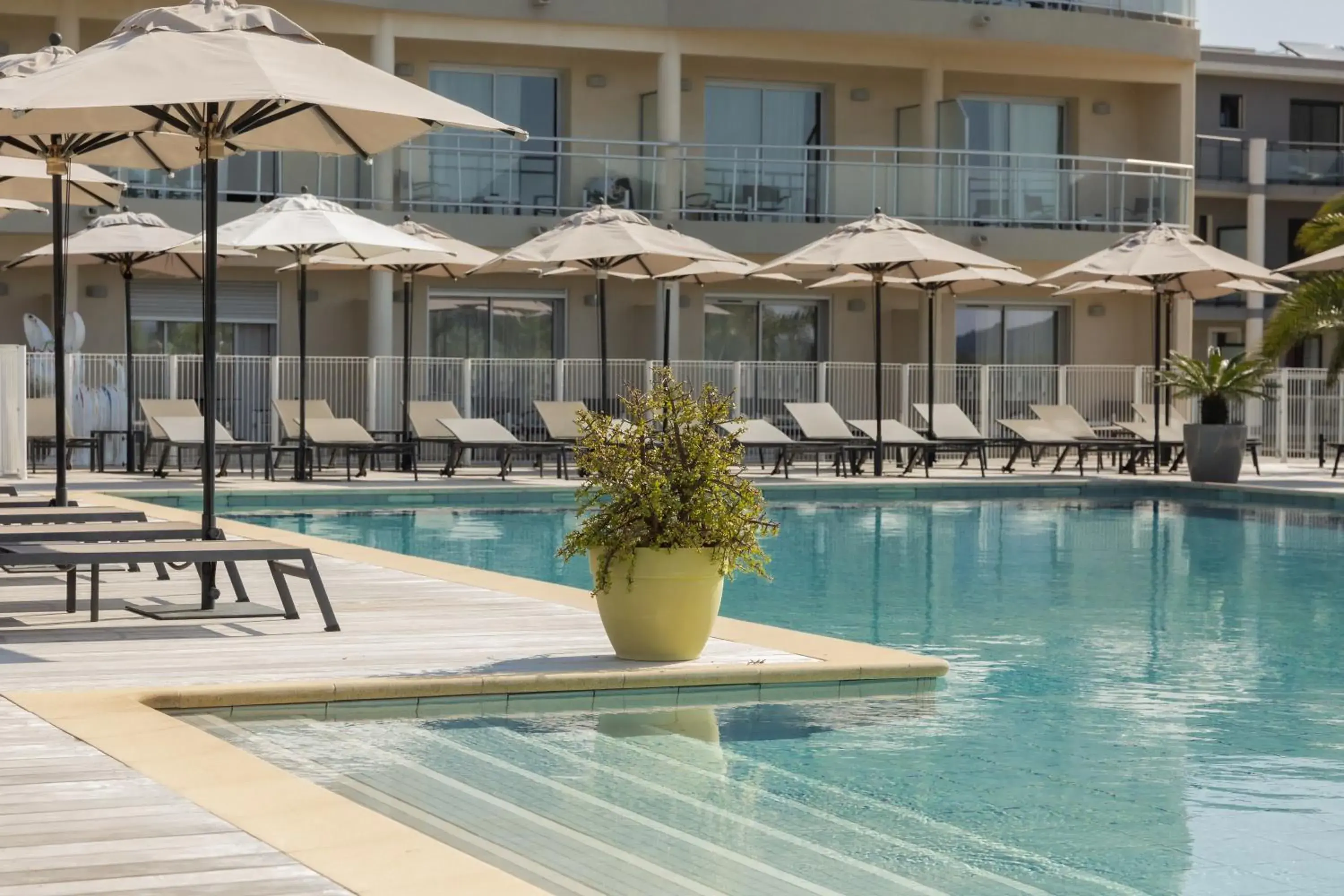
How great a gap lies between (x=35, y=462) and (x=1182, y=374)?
13.8 m

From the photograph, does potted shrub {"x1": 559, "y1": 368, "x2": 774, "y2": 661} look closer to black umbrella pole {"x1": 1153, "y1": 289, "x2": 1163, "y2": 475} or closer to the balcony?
black umbrella pole {"x1": 1153, "y1": 289, "x2": 1163, "y2": 475}

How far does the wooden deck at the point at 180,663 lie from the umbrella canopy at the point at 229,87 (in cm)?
224

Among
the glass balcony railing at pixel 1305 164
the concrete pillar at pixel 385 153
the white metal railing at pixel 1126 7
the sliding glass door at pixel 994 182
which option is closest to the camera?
the concrete pillar at pixel 385 153

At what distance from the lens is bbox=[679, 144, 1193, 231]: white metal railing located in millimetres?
27703

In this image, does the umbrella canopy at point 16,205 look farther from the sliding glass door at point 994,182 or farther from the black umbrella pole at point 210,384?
the sliding glass door at point 994,182

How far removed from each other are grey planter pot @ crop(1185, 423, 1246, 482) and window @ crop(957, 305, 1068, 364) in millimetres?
7840

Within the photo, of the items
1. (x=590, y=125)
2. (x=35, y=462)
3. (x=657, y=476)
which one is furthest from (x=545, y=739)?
(x=590, y=125)

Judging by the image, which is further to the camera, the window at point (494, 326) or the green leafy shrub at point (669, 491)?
the window at point (494, 326)

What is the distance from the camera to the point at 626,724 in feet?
22.7

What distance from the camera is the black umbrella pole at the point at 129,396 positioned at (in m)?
21.7

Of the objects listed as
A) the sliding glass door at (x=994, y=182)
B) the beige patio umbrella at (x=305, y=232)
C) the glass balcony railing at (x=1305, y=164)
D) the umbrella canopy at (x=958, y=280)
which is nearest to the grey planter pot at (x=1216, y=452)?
the umbrella canopy at (x=958, y=280)

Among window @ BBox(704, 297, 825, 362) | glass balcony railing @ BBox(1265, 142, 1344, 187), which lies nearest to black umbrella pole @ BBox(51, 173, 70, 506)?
window @ BBox(704, 297, 825, 362)

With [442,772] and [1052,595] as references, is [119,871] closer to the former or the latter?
[442,772]

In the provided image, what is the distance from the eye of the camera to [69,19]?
82.1 ft
